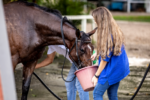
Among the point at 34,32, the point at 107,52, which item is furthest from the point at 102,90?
the point at 34,32

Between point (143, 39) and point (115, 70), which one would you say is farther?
point (143, 39)

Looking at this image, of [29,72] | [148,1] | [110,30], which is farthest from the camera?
[148,1]

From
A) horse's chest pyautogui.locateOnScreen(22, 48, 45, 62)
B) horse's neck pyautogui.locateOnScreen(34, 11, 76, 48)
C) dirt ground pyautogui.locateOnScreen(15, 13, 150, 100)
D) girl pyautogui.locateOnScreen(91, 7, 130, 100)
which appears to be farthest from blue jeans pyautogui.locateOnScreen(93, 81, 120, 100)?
dirt ground pyautogui.locateOnScreen(15, 13, 150, 100)

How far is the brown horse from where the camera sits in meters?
3.12

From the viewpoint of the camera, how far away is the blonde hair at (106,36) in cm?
274

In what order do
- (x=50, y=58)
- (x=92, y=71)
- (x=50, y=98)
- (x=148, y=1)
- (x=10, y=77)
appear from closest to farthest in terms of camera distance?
1. (x=10, y=77)
2. (x=92, y=71)
3. (x=50, y=58)
4. (x=50, y=98)
5. (x=148, y=1)

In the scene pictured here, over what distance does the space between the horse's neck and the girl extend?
55 cm

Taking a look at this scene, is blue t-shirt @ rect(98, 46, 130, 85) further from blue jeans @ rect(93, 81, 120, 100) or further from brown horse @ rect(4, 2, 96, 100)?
brown horse @ rect(4, 2, 96, 100)

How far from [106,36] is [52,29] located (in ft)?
2.91

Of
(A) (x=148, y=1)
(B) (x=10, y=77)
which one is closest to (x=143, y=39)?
(B) (x=10, y=77)

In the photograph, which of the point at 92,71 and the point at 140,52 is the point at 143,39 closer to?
the point at 140,52

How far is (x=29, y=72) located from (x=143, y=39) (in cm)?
828

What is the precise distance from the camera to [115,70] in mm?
2871

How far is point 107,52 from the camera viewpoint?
8.95 feet
